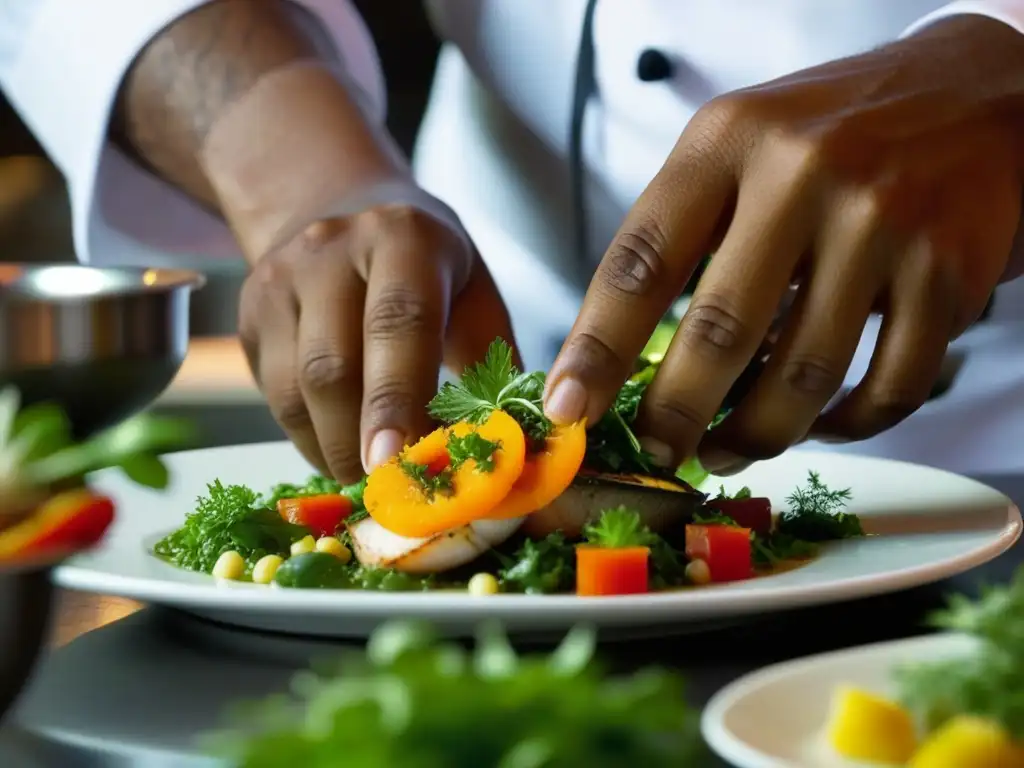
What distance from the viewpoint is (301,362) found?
1651 mm

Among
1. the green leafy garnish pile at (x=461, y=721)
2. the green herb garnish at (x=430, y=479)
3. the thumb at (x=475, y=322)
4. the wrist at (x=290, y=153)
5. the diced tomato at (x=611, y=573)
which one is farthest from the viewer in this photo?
the wrist at (x=290, y=153)

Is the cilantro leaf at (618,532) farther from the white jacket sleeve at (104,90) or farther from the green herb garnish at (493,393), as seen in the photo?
the white jacket sleeve at (104,90)

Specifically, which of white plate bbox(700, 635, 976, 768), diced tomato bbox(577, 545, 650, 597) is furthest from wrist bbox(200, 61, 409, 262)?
white plate bbox(700, 635, 976, 768)

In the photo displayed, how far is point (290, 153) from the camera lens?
1.98m

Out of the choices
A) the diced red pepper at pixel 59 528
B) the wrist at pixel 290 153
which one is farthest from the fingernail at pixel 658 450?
the diced red pepper at pixel 59 528

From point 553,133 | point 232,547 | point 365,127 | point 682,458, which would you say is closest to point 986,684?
point 682,458

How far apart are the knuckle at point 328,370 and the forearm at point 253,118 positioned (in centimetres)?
29

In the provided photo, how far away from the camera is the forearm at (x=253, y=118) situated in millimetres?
1970

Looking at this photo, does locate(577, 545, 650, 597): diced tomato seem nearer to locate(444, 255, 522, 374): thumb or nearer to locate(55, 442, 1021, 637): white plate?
locate(55, 442, 1021, 637): white plate

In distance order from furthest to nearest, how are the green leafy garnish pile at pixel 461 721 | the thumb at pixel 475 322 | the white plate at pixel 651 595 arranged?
the thumb at pixel 475 322 → the white plate at pixel 651 595 → the green leafy garnish pile at pixel 461 721

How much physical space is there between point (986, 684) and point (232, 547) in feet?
3.00

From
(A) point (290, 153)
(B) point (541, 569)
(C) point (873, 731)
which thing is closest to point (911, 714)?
(C) point (873, 731)

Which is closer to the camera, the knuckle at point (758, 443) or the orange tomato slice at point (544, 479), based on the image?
the orange tomato slice at point (544, 479)

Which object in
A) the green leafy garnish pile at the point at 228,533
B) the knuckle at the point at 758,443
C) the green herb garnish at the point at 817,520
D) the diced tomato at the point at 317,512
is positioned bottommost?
the diced tomato at the point at 317,512
